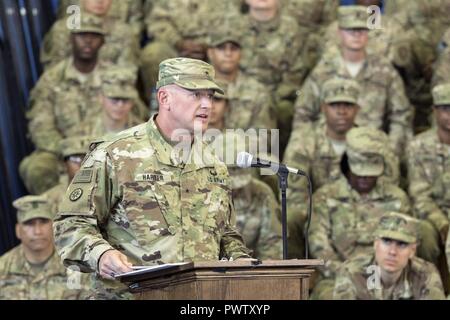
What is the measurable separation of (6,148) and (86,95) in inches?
23.0

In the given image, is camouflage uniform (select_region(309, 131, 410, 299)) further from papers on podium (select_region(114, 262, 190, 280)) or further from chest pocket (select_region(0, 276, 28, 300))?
papers on podium (select_region(114, 262, 190, 280))

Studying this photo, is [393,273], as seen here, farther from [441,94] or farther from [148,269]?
[148,269]

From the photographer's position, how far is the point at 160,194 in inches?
192

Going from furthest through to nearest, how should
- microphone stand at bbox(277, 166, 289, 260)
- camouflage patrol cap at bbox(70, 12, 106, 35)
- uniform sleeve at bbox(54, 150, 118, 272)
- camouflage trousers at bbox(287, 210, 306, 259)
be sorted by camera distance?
camouflage patrol cap at bbox(70, 12, 106, 35) → camouflage trousers at bbox(287, 210, 306, 259) → uniform sleeve at bbox(54, 150, 118, 272) → microphone stand at bbox(277, 166, 289, 260)

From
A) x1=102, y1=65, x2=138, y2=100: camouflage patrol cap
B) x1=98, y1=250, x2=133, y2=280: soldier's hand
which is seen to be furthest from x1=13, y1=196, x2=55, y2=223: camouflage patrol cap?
x1=98, y1=250, x2=133, y2=280: soldier's hand

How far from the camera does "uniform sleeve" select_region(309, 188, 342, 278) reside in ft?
26.2

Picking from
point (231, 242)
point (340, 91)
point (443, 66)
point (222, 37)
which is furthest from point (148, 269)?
point (443, 66)

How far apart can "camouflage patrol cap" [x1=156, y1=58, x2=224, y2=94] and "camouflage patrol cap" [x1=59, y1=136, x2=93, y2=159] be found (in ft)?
11.6

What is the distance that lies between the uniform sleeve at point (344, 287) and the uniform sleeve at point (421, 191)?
0.74 meters

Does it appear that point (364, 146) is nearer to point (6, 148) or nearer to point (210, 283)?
point (6, 148)

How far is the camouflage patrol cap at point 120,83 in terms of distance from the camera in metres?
8.84

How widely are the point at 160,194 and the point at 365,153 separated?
3524 mm
